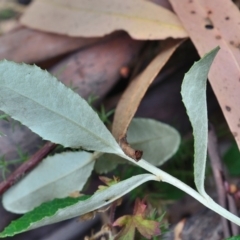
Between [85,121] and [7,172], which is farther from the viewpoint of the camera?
[7,172]

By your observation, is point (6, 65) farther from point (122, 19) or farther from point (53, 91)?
point (122, 19)

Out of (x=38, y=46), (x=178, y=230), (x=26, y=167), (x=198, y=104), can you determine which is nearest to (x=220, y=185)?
(x=178, y=230)

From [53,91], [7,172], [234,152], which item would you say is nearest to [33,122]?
[53,91]

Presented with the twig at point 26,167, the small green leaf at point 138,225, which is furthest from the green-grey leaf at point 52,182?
the small green leaf at point 138,225

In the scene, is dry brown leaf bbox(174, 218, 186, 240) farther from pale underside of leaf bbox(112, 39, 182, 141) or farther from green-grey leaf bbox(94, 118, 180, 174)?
pale underside of leaf bbox(112, 39, 182, 141)

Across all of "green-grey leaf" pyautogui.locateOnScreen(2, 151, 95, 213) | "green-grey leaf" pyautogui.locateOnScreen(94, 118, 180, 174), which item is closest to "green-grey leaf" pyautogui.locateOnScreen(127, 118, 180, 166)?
"green-grey leaf" pyautogui.locateOnScreen(94, 118, 180, 174)

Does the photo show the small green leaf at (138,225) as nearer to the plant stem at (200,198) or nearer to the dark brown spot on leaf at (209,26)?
the plant stem at (200,198)
